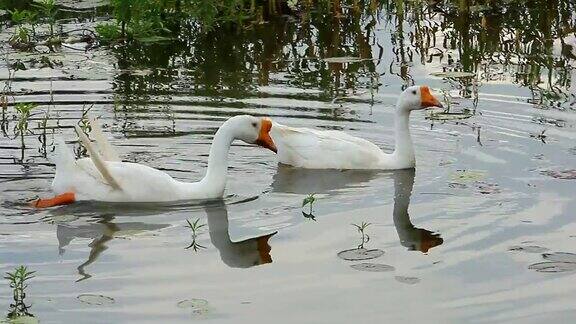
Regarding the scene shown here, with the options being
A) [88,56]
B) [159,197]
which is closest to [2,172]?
[159,197]

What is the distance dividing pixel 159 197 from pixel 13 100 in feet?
→ 12.4

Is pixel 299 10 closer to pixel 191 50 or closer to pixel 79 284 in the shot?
pixel 191 50

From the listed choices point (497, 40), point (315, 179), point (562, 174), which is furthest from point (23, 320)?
point (497, 40)

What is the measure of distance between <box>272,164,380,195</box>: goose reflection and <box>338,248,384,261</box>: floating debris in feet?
6.30

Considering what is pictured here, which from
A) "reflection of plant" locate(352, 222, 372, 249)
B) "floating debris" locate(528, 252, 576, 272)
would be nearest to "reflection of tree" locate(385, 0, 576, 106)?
"reflection of plant" locate(352, 222, 372, 249)

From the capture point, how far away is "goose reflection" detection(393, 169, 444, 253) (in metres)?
8.92

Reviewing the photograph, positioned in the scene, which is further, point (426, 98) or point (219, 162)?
point (426, 98)

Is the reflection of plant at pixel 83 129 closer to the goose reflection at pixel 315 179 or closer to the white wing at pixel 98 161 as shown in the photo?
the white wing at pixel 98 161

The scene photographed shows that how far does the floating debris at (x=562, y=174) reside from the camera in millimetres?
10555

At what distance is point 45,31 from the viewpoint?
17.3 meters

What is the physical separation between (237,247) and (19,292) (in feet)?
5.97

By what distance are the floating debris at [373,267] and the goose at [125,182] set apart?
83.1 inches

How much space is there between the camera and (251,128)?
10.3 meters

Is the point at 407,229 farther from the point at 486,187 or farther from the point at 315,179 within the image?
the point at 315,179
